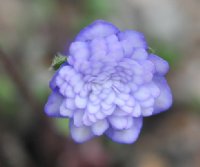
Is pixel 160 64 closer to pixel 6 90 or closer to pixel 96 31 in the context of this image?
pixel 96 31

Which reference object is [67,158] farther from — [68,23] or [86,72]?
[86,72]

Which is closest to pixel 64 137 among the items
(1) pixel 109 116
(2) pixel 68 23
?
(2) pixel 68 23

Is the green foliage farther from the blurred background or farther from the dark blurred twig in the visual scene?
the dark blurred twig

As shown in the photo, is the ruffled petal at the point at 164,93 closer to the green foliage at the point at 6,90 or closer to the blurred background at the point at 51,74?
the blurred background at the point at 51,74

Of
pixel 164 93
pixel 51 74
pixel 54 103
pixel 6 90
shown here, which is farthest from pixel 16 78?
pixel 164 93

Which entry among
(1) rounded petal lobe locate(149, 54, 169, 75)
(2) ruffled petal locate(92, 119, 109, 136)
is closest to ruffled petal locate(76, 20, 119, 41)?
(1) rounded petal lobe locate(149, 54, 169, 75)

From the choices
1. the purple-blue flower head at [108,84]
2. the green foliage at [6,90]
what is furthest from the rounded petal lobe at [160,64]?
the green foliage at [6,90]
